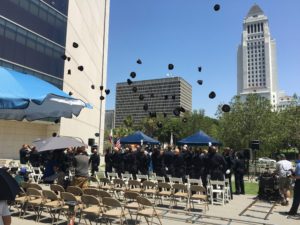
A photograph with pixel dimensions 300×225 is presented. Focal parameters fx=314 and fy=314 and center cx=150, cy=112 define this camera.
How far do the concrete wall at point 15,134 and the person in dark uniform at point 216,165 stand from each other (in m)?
22.7

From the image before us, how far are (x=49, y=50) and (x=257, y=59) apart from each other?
469 feet

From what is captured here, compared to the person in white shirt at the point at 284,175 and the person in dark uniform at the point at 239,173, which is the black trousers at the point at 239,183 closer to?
the person in dark uniform at the point at 239,173

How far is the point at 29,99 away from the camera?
5383mm

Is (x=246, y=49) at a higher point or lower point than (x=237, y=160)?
higher

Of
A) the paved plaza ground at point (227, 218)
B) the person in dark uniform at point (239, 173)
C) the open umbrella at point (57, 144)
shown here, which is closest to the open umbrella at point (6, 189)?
the paved plaza ground at point (227, 218)

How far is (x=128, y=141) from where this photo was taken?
66.7ft

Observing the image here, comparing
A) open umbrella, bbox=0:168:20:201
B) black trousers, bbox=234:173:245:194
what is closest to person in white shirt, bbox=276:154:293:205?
black trousers, bbox=234:173:245:194

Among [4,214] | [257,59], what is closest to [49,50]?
Result: [4,214]

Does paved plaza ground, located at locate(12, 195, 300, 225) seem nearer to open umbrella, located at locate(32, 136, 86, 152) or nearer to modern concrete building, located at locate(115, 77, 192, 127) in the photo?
open umbrella, located at locate(32, 136, 86, 152)

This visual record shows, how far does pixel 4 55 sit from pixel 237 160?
21.0 meters

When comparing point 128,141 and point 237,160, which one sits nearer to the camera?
point 237,160

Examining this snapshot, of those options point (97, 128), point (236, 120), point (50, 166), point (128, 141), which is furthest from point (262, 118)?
point (97, 128)

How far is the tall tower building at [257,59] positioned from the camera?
509 ft

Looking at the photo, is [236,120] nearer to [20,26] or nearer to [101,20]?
[20,26]
